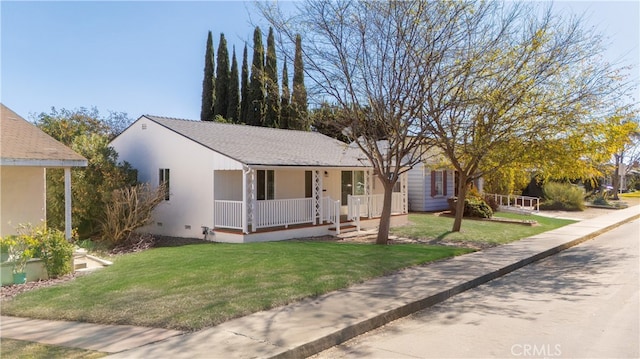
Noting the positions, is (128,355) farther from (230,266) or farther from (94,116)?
(94,116)

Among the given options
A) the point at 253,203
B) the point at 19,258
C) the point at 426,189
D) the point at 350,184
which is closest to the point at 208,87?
the point at 426,189

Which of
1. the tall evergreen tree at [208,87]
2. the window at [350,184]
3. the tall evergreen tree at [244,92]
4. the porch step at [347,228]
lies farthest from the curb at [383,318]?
the tall evergreen tree at [208,87]

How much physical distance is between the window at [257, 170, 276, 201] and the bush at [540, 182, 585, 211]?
65.7 ft

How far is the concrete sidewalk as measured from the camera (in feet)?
17.1

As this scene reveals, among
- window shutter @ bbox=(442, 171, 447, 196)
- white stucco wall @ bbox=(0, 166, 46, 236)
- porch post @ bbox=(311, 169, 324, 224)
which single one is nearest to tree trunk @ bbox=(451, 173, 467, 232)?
porch post @ bbox=(311, 169, 324, 224)

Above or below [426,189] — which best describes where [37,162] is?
above

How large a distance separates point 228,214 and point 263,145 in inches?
141

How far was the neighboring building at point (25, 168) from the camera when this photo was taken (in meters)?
10.6

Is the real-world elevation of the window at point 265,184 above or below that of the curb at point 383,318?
above

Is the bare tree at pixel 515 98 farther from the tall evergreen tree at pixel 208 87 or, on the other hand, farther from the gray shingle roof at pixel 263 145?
the tall evergreen tree at pixel 208 87

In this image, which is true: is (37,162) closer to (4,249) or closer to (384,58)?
(4,249)

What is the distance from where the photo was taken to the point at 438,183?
27016 millimetres

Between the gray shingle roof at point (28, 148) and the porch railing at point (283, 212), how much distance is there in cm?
578

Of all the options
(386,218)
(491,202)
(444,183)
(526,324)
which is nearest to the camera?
(526,324)
